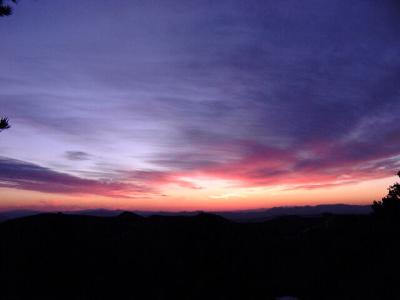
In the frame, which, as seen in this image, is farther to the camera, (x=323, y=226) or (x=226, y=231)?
(x=323, y=226)

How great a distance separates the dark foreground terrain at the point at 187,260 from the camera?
19.1m

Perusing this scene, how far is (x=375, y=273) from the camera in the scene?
66.9 feet

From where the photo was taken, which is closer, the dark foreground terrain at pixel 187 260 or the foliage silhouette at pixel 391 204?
the dark foreground terrain at pixel 187 260

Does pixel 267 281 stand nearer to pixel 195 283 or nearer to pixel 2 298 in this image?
pixel 195 283

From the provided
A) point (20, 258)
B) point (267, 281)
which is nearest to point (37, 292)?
point (20, 258)

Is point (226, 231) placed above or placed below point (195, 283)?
above

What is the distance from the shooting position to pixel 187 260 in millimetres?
22734

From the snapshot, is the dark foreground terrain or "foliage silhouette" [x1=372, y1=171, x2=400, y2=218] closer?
the dark foreground terrain

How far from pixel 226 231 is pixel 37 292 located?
14.4 meters

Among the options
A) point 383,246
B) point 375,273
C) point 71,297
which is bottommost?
point 71,297

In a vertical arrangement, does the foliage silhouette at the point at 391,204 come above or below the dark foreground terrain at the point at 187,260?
above

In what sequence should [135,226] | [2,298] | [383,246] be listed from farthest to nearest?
1. [135,226]
2. [383,246]
3. [2,298]

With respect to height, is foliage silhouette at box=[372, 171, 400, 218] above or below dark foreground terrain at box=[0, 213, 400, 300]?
above

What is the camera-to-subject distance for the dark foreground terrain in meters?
19.1
